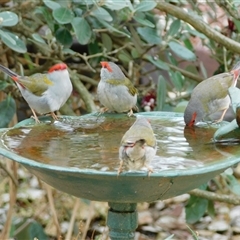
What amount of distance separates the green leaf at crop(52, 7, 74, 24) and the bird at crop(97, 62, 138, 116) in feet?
1.12

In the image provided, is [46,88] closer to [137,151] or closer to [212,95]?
[212,95]

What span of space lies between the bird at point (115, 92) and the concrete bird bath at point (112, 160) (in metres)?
0.34

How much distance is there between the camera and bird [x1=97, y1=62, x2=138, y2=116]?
3.30 meters

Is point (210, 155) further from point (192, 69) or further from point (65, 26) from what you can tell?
point (192, 69)

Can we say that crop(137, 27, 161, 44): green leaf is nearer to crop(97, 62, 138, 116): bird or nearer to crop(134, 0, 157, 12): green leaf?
crop(134, 0, 157, 12): green leaf

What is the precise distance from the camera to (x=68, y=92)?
334 centimetres

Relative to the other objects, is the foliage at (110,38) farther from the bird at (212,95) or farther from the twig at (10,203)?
the twig at (10,203)

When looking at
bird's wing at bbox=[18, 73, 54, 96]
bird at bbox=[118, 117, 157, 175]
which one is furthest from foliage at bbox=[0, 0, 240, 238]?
bird at bbox=[118, 117, 157, 175]

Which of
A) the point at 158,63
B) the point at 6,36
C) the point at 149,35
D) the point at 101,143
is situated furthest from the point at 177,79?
the point at 101,143

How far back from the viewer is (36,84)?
10.7ft

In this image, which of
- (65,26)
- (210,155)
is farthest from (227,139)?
(65,26)

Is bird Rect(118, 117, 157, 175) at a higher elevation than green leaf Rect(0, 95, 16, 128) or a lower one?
higher

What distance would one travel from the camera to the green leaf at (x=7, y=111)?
3.83 metres

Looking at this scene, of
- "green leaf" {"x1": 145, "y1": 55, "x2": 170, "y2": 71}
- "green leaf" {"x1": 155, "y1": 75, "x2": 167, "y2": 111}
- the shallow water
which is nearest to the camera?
the shallow water
